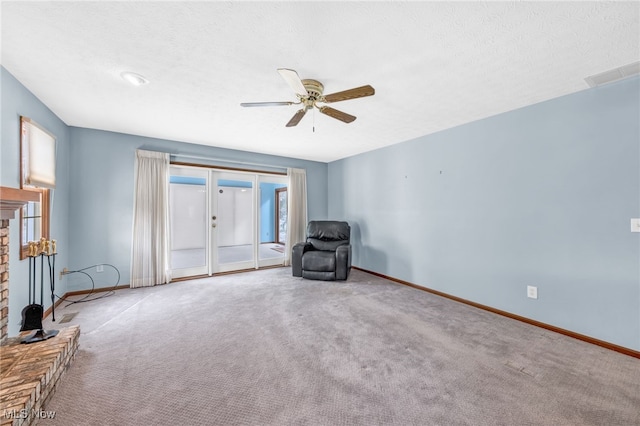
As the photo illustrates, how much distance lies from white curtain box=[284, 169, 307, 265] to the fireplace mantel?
12.7ft

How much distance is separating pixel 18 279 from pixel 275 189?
3.94m

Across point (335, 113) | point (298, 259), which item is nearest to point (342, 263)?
point (298, 259)

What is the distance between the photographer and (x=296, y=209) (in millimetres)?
5559

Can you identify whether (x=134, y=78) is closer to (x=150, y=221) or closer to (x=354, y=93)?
(x=354, y=93)

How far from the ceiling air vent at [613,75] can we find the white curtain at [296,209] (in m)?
4.40

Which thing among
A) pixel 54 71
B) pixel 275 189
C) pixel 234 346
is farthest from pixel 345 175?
pixel 54 71

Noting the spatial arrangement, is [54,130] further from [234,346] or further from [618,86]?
[618,86]

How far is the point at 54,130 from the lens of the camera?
3.09 meters

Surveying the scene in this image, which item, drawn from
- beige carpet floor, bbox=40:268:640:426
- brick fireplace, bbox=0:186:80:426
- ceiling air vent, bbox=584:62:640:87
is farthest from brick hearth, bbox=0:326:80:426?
ceiling air vent, bbox=584:62:640:87

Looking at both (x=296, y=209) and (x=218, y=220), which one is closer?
(x=218, y=220)

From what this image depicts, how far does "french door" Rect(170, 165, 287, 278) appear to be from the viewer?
14.7 feet


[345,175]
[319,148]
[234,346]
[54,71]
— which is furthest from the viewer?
[345,175]

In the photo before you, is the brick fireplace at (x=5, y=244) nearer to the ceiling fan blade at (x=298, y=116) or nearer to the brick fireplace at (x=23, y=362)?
the brick fireplace at (x=23, y=362)

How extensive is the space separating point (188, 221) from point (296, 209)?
2109 millimetres
